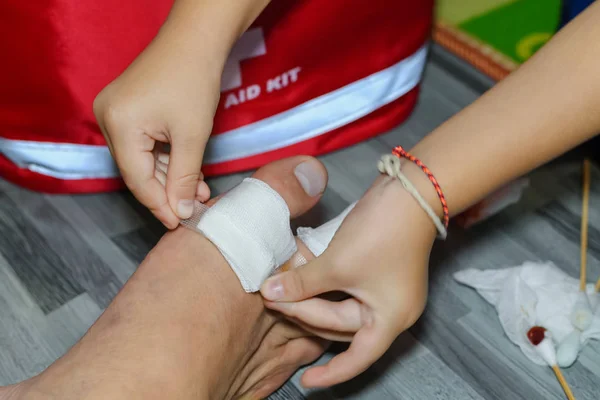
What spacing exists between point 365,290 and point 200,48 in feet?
1.09

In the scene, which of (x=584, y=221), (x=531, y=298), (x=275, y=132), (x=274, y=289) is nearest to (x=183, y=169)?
→ (x=274, y=289)

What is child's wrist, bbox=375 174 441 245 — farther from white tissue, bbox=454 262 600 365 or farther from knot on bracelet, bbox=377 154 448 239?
white tissue, bbox=454 262 600 365

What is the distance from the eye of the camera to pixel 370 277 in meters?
0.75

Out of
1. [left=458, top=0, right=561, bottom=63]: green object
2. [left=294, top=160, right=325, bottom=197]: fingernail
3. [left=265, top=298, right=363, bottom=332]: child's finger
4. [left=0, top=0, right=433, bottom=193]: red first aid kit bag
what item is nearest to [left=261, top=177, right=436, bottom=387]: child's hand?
[left=265, top=298, right=363, bottom=332]: child's finger

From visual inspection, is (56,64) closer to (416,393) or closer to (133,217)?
(133,217)

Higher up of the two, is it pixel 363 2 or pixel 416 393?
pixel 363 2

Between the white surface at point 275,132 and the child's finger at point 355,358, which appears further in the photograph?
the white surface at point 275,132

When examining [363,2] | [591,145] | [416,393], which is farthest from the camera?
[591,145]

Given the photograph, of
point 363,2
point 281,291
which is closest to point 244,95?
point 363,2

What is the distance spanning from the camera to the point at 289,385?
3.10 ft

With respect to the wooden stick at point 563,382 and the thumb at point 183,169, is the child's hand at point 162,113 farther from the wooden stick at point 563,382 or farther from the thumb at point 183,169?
the wooden stick at point 563,382

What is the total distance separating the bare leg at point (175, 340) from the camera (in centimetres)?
72

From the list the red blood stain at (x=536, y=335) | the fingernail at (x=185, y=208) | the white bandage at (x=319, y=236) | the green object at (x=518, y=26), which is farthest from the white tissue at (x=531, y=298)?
the green object at (x=518, y=26)

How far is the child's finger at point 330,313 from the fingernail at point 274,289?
0.02 m
